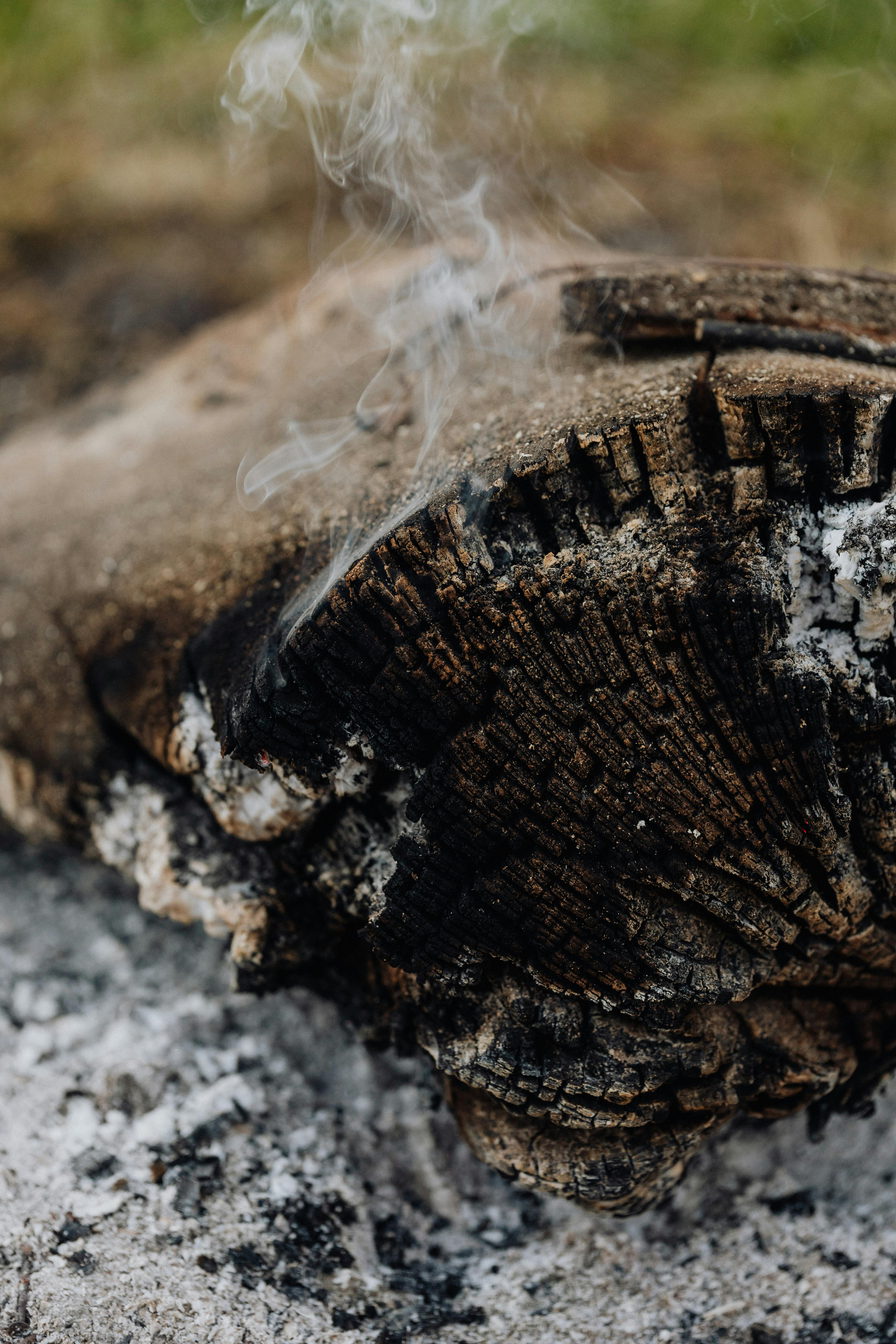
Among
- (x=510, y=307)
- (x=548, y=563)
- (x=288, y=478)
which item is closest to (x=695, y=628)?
(x=548, y=563)

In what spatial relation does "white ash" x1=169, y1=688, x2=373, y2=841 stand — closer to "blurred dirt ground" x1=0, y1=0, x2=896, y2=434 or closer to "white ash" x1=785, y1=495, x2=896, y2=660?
"white ash" x1=785, y1=495, x2=896, y2=660

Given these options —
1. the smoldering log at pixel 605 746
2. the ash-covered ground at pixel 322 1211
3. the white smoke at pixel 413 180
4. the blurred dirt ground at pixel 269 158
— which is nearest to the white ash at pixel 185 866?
the smoldering log at pixel 605 746

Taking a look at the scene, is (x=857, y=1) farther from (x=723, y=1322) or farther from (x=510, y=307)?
(x=723, y=1322)

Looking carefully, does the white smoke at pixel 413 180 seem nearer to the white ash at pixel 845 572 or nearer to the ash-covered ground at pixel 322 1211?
the white ash at pixel 845 572

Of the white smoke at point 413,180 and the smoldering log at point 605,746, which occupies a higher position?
the white smoke at point 413,180

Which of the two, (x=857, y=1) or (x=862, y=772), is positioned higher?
(x=857, y=1)

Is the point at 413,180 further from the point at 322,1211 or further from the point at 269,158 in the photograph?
the point at 322,1211

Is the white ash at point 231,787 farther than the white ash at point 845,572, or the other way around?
the white ash at point 231,787

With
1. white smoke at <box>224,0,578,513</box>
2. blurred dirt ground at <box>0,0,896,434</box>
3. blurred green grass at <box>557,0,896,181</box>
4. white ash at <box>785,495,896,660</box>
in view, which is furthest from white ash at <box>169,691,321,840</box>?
blurred green grass at <box>557,0,896,181</box>
